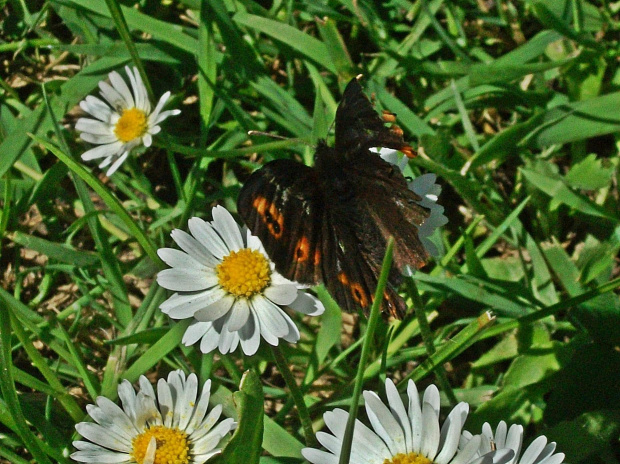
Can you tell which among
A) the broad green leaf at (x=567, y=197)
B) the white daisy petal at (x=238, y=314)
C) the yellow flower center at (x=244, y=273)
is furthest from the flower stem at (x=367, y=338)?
the broad green leaf at (x=567, y=197)

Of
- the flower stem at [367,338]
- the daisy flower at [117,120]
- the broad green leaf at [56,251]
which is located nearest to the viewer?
the flower stem at [367,338]

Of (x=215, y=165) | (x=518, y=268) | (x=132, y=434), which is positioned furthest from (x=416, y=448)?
(x=215, y=165)

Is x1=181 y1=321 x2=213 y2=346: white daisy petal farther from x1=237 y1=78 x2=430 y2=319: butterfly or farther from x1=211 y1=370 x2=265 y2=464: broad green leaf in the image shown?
x1=211 y1=370 x2=265 y2=464: broad green leaf

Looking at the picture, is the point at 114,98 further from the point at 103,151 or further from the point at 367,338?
the point at 367,338

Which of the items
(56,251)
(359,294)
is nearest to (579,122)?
(359,294)

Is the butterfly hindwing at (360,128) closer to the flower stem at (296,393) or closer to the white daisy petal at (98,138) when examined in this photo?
the flower stem at (296,393)

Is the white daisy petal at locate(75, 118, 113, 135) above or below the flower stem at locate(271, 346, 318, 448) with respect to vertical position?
above

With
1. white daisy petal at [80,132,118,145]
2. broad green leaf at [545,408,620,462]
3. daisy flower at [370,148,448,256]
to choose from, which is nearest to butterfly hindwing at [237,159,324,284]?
daisy flower at [370,148,448,256]

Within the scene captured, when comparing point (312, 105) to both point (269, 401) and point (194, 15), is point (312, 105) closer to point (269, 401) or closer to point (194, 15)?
point (194, 15)
